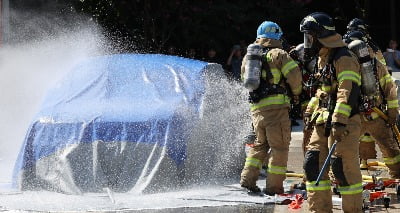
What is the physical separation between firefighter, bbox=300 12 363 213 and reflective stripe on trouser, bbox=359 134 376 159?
296 cm

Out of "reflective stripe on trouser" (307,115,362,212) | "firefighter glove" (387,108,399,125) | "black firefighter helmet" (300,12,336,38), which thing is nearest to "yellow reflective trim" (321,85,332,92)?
"reflective stripe on trouser" (307,115,362,212)

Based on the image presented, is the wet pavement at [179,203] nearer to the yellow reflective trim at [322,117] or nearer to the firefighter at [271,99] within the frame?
the firefighter at [271,99]

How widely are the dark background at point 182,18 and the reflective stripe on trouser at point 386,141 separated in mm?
8233

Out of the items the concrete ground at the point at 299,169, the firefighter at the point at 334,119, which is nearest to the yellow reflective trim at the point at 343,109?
the firefighter at the point at 334,119

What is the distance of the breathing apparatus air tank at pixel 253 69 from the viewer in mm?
8594

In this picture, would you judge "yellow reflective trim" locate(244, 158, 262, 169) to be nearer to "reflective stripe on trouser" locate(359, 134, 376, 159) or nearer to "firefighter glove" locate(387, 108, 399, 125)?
"firefighter glove" locate(387, 108, 399, 125)

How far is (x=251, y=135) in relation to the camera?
9.70m

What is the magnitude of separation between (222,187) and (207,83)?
46.1 inches

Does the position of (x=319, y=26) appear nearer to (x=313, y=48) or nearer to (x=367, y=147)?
(x=313, y=48)

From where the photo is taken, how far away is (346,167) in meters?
7.02

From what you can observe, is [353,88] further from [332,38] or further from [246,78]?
[246,78]

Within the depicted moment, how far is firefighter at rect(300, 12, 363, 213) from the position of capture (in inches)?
273

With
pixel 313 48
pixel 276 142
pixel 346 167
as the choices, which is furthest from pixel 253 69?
pixel 346 167

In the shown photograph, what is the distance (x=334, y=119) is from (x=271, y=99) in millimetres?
1867
